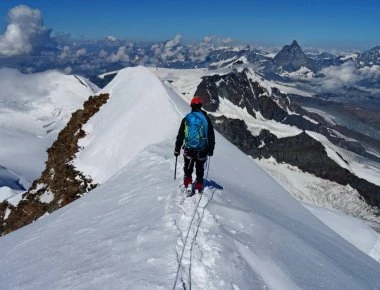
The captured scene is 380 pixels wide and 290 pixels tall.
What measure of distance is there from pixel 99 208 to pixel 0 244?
4950 millimetres

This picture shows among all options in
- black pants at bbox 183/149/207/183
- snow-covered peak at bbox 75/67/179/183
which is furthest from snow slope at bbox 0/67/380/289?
snow-covered peak at bbox 75/67/179/183

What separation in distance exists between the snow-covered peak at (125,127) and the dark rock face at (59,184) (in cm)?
117

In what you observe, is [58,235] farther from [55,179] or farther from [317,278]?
[55,179]

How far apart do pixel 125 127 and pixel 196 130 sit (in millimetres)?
22709

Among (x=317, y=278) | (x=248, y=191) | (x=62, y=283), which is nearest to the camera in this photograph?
(x=62, y=283)

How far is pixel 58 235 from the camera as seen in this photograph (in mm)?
17766

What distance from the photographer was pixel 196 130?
58.1ft

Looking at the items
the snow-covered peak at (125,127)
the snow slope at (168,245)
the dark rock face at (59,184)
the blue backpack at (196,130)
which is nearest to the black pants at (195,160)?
the blue backpack at (196,130)

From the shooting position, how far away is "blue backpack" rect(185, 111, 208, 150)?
17594 millimetres

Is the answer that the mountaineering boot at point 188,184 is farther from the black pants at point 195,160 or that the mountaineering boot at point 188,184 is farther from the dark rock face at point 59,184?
the dark rock face at point 59,184

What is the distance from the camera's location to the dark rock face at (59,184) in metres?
35.2

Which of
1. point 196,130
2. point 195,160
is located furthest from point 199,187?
point 196,130

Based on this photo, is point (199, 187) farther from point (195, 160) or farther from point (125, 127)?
point (125, 127)

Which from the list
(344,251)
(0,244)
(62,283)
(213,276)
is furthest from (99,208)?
(344,251)
